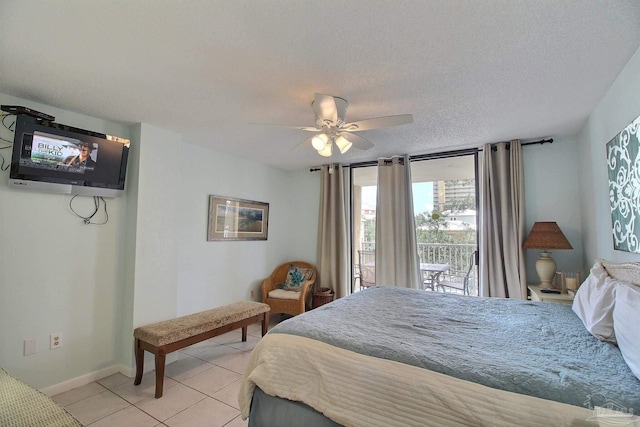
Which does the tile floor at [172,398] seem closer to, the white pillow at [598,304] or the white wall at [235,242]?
the white wall at [235,242]

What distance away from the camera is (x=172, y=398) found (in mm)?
→ 2400

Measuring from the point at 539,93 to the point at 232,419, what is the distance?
3366mm

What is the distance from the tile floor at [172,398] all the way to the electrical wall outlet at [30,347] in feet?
1.39

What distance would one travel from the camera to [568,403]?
3.51 ft

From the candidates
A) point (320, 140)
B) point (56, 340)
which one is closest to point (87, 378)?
point (56, 340)

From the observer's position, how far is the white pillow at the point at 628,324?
1.19 metres

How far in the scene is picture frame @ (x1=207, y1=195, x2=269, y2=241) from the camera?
3842 millimetres

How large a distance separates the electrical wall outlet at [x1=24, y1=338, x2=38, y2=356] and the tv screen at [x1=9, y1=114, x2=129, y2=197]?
1224 mm

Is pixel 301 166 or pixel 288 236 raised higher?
pixel 301 166

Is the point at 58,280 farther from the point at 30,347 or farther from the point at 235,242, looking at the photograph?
the point at 235,242

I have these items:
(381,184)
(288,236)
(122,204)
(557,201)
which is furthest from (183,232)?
(557,201)

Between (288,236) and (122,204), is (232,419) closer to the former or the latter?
(122,204)

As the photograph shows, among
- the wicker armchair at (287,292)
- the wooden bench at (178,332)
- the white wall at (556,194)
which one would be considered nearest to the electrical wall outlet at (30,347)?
the wooden bench at (178,332)

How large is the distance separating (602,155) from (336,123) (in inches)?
87.7
